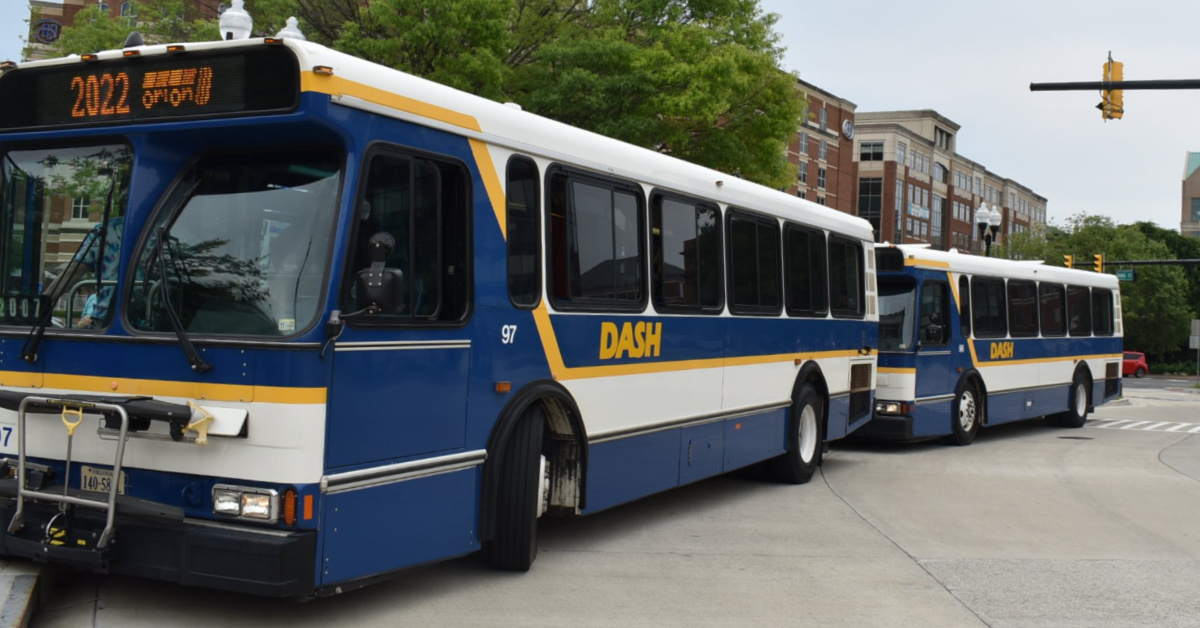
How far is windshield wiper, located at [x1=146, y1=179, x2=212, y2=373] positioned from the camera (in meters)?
5.68

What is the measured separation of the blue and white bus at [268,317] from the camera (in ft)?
18.7

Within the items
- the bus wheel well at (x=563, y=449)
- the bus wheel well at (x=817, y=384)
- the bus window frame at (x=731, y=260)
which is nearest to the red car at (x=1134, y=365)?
the bus wheel well at (x=817, y=384)

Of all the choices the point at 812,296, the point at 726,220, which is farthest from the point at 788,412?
the point at 726,220

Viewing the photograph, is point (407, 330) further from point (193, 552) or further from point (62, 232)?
point (62, 232)

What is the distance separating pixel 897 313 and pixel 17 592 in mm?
12909

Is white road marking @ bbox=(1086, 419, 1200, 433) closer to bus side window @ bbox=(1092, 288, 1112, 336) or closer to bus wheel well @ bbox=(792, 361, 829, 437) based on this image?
bus side window @ bbox=(1092, 288, 1112, 336)

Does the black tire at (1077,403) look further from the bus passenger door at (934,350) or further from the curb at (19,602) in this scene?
the curb at (19,602)

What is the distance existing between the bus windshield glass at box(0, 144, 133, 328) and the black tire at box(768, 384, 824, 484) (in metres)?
7.81

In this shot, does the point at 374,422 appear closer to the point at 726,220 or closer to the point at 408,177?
the point at 408,177

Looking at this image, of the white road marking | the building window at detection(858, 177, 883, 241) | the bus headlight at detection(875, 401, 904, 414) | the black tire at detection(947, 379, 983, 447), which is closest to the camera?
the bus headlight at detection(875, 401, 904, 414)

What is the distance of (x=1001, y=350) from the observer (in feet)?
62.3

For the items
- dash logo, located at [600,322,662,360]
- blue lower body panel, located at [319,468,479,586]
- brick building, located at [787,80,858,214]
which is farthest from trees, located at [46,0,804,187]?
brick building, located at [787,80,858,214]

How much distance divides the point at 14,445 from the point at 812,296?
8416 mm

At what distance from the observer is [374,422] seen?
6.09 meters
